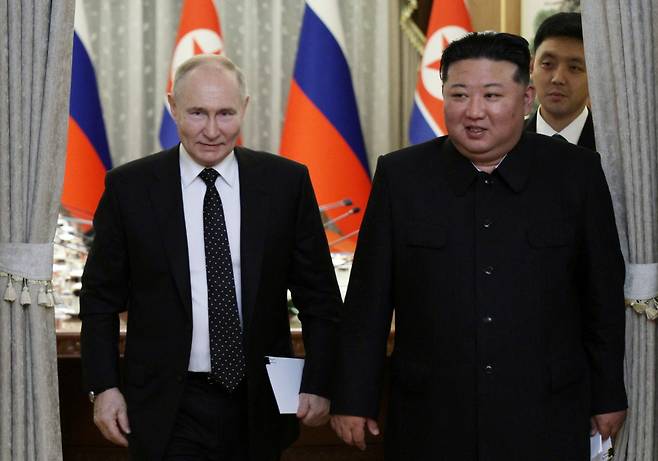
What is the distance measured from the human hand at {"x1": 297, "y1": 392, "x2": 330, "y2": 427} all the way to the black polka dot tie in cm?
18

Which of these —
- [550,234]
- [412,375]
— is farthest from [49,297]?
[550,234]

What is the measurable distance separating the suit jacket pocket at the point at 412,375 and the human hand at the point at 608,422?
0.45 meters

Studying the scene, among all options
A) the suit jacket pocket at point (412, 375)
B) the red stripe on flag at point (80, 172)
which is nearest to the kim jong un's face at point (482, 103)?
the suit jacket pocket at point (412, 375)

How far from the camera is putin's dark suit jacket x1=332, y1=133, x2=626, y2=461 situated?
2.57 metres

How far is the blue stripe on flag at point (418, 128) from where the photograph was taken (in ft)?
18.7

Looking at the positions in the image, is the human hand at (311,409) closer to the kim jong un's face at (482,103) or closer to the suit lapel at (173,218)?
the suit lapel at (173,218)

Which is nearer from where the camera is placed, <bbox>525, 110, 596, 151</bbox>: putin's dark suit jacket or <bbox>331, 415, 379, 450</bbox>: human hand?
<bbox>331, 415, 379, 450</bbox>: human hand

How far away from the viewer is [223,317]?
9.20 ft

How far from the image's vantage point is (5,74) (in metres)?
2.85

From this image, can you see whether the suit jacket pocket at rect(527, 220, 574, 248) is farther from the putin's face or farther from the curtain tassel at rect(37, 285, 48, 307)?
the curtain tassel at rect(37, 285, 48, 307)

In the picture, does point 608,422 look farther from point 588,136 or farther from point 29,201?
point 29,201

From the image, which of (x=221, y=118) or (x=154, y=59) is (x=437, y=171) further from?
(x=154, y=59)

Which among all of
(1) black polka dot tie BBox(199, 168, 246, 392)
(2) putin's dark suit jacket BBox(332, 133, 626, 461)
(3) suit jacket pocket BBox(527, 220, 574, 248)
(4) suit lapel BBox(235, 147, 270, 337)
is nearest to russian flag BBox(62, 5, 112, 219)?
(4) suit lapel BBox(235, 147, 270, 337)

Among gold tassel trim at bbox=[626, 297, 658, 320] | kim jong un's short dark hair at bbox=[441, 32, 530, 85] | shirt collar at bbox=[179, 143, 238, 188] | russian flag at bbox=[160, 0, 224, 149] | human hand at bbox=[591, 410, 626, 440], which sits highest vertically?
russian flag at bbox=[160, 0, 224, 149]
